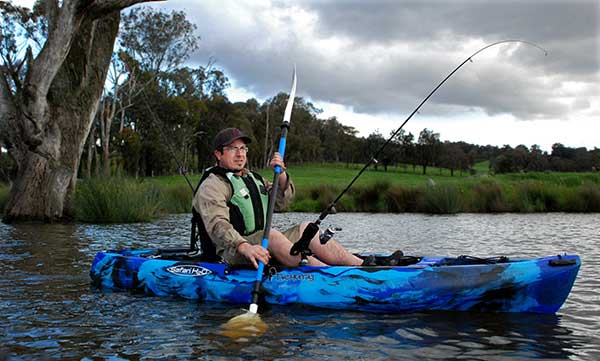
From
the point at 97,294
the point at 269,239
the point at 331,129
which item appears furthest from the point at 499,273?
the point at 331,129

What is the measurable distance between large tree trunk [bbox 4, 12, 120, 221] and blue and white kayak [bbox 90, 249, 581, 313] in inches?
387

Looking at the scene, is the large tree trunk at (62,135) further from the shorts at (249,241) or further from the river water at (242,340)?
the shorts at (249,241)

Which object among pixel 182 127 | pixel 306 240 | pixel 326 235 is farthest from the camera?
pixel 182 127

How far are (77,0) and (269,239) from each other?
8944mm

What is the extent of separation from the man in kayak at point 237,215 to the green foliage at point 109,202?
8.46m

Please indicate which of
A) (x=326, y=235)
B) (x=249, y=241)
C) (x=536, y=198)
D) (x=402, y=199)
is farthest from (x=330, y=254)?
(x=536, y=198)

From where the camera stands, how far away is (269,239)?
18.3 feet

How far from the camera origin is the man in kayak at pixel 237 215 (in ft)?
17.9

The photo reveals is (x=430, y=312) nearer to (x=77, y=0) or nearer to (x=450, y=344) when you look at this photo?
(x=450, y=344)

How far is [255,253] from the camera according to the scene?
5105mm

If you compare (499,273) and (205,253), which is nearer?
(499,273)

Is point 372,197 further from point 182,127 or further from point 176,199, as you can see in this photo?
point 182,127

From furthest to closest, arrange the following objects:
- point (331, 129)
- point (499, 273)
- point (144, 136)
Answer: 1. point (331, 129)
2. point (144, 136)
3. point (499, 273)

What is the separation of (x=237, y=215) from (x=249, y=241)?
0.29 m
